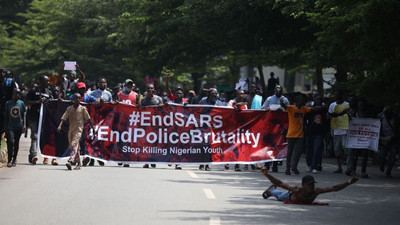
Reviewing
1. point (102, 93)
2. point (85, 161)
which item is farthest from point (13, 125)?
point (102, 93)

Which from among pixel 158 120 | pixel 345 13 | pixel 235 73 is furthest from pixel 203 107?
pixel 235 73

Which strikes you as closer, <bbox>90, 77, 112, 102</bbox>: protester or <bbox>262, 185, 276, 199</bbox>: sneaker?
<bbox>262, 185, 276, 199</bbox>: sneaker

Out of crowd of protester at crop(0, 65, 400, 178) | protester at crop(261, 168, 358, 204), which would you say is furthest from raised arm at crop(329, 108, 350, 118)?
protester at crop(261, 168, 358, 204)

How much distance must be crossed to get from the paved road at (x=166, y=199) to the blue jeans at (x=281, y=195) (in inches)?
4.7

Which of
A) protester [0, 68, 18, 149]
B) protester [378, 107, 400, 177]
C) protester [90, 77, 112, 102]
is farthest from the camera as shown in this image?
protester [90, 77, 112, 102]

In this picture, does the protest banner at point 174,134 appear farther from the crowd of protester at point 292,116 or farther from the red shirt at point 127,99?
the red shirt at point 127,99

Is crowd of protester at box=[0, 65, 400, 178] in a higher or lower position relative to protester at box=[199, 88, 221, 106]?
lower

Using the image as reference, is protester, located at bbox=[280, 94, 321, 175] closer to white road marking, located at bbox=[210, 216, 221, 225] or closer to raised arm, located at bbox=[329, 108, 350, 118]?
raised arm, located at bbox=[329, 108, 350, 118]

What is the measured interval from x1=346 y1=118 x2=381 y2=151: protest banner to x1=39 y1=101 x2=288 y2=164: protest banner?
1541 mm

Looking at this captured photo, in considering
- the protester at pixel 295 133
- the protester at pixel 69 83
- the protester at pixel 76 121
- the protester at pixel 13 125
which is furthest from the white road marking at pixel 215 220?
the protester at pixel 69 83

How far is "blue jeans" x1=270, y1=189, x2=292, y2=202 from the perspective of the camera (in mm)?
13281

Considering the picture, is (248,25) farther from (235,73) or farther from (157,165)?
(235,73)

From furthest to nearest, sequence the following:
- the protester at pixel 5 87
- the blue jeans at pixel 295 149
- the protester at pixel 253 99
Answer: the protester at pixel 253 99 → the protester at pixel 5 87 → the blue jeans at pixel 295 149

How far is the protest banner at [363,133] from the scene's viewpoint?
19.2 metres
